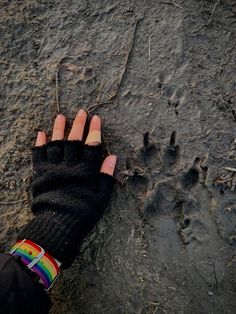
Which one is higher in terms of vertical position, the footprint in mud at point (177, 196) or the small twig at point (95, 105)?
the small twig at point (95, 105)

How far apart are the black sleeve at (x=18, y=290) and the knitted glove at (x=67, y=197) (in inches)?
5.6

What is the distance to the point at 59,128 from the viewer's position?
6.60ft

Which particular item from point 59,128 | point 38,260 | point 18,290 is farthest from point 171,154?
point 18,290

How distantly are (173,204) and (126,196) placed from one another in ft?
0.70

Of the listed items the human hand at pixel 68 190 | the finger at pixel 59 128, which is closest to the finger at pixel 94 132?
the human hand at pixel 68 190

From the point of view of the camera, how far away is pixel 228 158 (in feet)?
6.51

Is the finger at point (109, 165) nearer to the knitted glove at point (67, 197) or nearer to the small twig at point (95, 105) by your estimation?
the knitted glove at point (67, 197)

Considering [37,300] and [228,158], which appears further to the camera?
[228,158]

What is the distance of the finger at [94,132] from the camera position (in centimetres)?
195

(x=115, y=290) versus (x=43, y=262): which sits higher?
(x=43, y=262)

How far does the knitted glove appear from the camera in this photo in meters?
1.88

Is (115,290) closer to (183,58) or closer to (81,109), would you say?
(81,109)

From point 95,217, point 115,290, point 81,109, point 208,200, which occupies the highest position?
point 81,109

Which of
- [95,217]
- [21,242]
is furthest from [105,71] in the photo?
[21,242]
